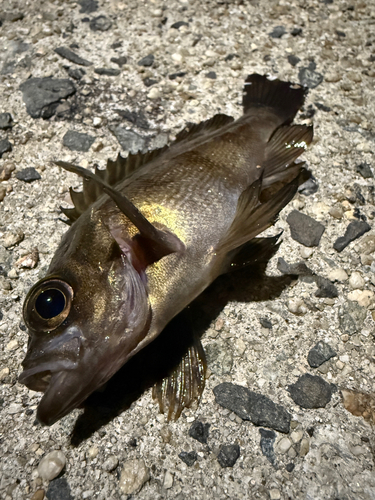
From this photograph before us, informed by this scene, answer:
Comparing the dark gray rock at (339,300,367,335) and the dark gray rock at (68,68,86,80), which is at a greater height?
the dark gray rock at (68,68,86,80)

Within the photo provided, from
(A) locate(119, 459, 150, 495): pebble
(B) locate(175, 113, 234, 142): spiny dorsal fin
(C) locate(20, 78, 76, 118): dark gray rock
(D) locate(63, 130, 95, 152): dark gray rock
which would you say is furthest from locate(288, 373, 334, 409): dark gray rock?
(C) locate(20, 78, 76, 118): dark gray rock

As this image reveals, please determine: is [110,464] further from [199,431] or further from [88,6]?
[88,6]

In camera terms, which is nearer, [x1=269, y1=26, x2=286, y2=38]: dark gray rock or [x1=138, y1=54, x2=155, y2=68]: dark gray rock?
[x1=138, y1=54, x2=155, y2=68]: dark gray rock

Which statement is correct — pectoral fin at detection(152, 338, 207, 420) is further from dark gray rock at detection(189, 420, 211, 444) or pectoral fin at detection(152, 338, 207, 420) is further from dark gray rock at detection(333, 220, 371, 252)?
dark gray rock at detection(333, 220, 371, 252)

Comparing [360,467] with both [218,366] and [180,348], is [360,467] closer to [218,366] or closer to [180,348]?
[218,366]

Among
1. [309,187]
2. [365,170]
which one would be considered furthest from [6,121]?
[365,170]

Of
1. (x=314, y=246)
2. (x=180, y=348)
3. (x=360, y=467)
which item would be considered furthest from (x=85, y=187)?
(x=360, y=467)
